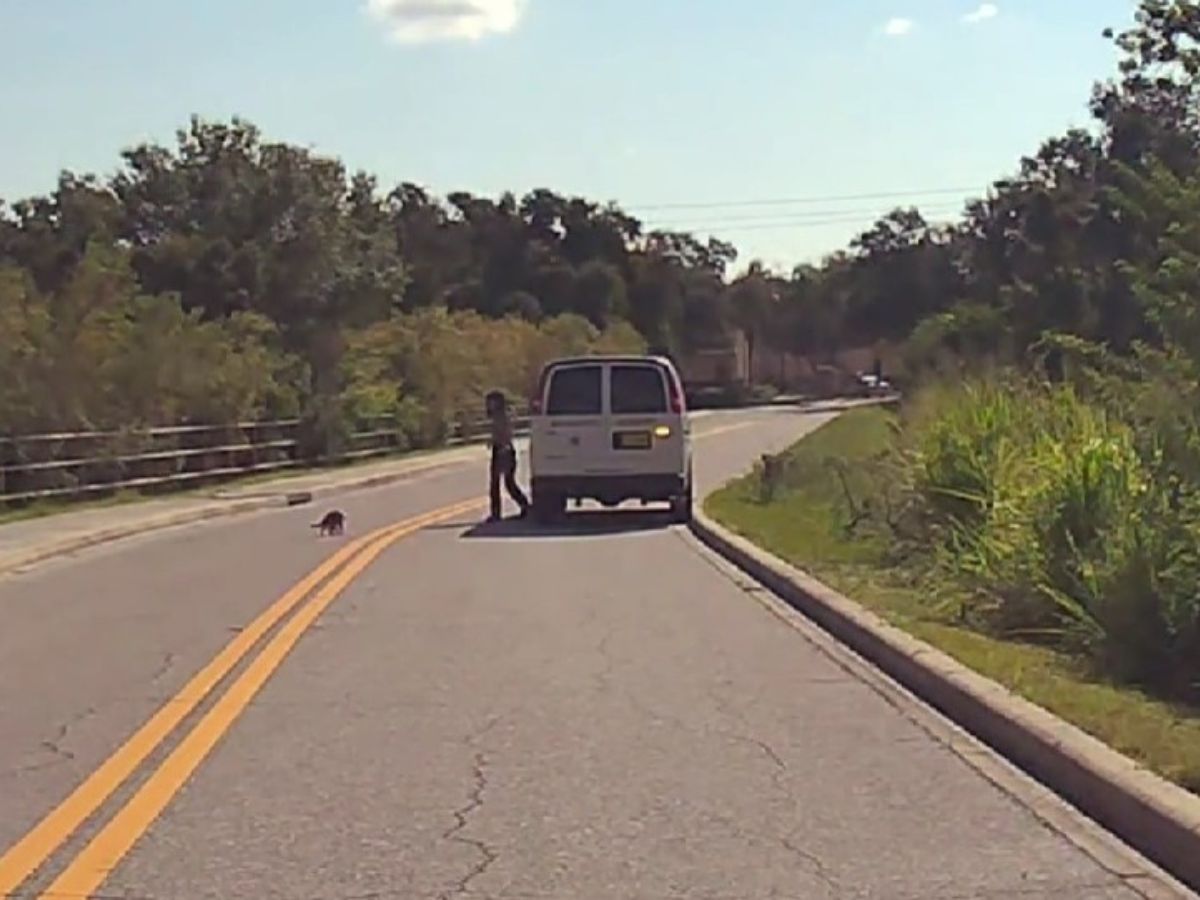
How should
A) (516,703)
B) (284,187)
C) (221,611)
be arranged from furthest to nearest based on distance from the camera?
1. (284,187)
2. (221,611)
3. (516,703)

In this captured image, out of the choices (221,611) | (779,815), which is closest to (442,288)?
(221,611)

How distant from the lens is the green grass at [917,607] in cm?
1034

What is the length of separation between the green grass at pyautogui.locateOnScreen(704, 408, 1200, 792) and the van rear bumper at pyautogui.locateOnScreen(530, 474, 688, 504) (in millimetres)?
719

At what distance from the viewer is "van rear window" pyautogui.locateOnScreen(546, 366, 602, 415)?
29.2 m

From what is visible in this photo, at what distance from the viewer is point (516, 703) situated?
41.4 feet

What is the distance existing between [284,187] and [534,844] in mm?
70248

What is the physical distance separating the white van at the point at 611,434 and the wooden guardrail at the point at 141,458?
9007mm

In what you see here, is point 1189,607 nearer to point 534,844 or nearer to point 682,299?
point 534,844

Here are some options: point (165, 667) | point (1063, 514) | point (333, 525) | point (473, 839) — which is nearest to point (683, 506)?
point (333, 525)

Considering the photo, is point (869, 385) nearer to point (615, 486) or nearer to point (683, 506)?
point (683, 506)

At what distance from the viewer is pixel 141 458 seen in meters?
38.3

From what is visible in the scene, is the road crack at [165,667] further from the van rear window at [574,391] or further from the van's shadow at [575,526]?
the van rear window at [574,391]

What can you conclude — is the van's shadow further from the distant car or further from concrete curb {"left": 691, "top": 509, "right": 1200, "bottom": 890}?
the distant car

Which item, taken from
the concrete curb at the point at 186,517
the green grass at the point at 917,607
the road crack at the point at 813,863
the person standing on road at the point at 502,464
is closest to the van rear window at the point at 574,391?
the person standing on road at the point at 502,464
